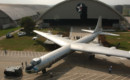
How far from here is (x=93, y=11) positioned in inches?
3996

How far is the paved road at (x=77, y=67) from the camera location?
112 ft

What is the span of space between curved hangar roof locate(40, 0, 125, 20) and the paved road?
57.7 m

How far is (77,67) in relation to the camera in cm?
3969

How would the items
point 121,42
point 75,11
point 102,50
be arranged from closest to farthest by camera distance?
1. point 102,50
2. point 121,42
3. point 75,11

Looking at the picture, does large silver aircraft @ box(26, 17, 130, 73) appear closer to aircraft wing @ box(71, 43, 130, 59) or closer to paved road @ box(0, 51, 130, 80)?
aircraft wing @ box(71, 43, 130, 59)

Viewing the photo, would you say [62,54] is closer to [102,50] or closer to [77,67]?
[77,67]

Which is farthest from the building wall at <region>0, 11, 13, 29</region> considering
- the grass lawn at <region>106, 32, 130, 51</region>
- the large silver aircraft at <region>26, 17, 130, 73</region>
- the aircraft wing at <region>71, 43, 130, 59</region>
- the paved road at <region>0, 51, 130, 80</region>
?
the aircraft wing at <region>71, 43, 130, 59</region>

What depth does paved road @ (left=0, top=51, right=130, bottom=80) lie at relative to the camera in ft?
112

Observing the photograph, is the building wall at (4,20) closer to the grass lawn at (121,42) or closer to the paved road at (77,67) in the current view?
the paved road at (77,67)

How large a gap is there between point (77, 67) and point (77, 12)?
226 feet

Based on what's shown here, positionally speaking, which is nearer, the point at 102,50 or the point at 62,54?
the point at 62,54

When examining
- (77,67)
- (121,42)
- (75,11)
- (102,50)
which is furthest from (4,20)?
(102,50)

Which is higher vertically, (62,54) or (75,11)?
(75,11)

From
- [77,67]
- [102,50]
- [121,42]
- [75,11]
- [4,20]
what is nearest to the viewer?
[77,67]
